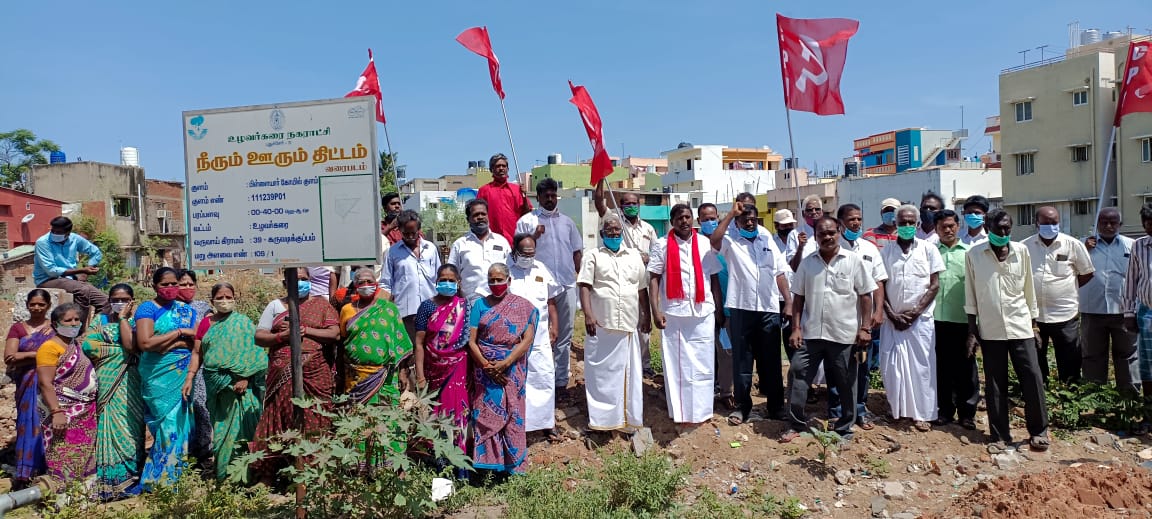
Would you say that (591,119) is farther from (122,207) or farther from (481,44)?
(122,207)

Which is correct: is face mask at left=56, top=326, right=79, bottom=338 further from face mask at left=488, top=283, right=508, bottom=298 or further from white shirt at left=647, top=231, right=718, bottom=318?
white shirt at left=647, top=231, right=718, bottom=318

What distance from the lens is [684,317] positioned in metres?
6.59

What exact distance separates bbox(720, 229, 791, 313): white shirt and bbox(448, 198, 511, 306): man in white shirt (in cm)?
197

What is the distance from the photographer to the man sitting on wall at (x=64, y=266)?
7539mm

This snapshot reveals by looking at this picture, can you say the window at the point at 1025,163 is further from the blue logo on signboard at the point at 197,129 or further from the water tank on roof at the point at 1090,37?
the blue logo on signboard at the point at 197,129

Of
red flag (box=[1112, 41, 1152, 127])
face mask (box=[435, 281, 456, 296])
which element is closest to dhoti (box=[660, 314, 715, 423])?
face mask (box=[435, 281, 456, 296])

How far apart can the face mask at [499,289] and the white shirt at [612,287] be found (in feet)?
3.05

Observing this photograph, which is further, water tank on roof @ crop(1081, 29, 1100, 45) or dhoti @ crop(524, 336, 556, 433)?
water tank on roof @ crop(1081, 29, 1100, 45)

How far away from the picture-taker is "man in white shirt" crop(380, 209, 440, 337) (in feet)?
22.6

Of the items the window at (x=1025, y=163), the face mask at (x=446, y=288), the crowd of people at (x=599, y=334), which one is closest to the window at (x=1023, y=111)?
the window at (x=1025, y=163)

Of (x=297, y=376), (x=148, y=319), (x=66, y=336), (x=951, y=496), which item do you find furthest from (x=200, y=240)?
(x=951, y=496)

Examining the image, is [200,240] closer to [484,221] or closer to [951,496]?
[484,221]

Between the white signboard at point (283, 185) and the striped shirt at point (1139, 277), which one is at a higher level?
the white signboard at point (283, 185)

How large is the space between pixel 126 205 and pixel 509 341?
4131 cm
